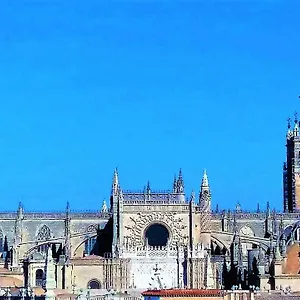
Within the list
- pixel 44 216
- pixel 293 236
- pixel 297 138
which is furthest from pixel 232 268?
pixel 297 138

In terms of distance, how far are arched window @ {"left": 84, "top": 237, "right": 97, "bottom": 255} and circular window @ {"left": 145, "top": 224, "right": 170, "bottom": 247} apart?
226 inches

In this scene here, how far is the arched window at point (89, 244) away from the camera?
9375cm

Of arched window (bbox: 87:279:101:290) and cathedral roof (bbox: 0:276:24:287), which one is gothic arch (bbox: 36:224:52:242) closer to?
cathedral roof (bbox: 0:276:24:287)

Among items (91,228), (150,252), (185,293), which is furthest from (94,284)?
(185,293)

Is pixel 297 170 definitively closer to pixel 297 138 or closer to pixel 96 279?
pixel 297 138

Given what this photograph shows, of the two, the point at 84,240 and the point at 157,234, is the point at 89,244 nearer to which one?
the point at 84,240

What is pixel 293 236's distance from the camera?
8794 centimetres

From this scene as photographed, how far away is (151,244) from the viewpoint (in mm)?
91125

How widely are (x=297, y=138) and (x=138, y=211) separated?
80.4 feet

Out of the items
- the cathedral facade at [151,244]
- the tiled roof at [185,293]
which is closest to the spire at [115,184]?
the cathedral facade at [151,244]

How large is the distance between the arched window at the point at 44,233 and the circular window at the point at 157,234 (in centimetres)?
977

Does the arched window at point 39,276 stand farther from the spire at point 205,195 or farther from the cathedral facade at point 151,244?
the spire at point 205,195

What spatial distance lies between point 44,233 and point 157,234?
11.0 m

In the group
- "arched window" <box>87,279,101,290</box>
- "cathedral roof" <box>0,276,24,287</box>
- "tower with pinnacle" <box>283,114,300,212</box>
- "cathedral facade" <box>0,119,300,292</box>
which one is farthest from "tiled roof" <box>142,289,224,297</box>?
"tower with pinnacle" <box>283,114,300,212</box>
